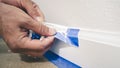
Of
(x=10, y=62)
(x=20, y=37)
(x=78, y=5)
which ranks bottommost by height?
(x=10, y=62)

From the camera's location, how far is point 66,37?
0.65 meters

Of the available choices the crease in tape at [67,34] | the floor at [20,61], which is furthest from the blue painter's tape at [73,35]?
the floor at [20,61]

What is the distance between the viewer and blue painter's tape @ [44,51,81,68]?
67 centimetres

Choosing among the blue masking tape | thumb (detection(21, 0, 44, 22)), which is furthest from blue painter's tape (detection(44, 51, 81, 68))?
thumb (detection(21, 0, 44, 22))

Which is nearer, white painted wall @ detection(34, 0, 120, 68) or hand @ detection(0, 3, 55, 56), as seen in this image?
white painted wall @ detection(34, 0, 120, 68)

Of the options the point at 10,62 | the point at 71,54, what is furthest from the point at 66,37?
the point at 10,62

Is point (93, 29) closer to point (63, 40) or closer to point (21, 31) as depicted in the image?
point (63, 40)

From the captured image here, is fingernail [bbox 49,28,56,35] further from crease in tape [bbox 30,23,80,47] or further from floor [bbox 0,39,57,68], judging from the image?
floor [bbox 0,39,57,68]

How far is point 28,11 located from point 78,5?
255 millimetres

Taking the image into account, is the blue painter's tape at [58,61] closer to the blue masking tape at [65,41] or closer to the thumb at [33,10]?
the blue masking tape at [65,41]

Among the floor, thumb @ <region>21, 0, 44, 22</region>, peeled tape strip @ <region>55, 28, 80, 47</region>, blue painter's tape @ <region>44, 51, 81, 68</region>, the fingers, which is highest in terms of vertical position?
thumb @ <region>21, 0, 44, 22</region>

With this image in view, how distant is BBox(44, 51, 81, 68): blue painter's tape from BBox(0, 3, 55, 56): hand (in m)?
0.04

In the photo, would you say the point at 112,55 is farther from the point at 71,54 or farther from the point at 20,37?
the point at 20,37

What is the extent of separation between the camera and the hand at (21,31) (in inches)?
27.2
